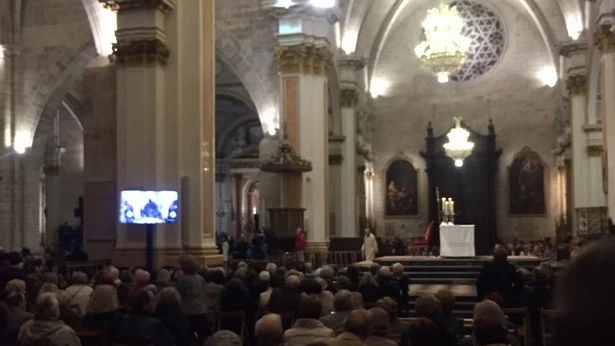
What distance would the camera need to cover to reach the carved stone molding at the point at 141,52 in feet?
40.9

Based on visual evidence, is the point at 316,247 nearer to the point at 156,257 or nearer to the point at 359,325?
the point at 156,257

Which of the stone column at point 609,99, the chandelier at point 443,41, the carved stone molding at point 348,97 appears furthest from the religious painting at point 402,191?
the stone column at point 609,99

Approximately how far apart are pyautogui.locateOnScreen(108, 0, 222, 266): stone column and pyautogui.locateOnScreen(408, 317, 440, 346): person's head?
7589 mm

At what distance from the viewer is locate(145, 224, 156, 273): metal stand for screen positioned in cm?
1146

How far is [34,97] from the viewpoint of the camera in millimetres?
22406

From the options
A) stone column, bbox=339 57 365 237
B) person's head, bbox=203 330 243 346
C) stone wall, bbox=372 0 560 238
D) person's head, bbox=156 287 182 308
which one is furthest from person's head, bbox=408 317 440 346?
stone wall, bbox=372 0 560 238

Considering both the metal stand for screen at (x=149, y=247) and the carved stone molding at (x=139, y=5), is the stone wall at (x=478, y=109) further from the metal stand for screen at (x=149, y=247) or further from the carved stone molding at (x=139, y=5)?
the metal stand for screen at (x=149, y=247)

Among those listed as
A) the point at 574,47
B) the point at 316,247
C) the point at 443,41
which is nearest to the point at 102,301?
the point at 316,247

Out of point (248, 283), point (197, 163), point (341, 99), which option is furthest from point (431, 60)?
point (248, 283)

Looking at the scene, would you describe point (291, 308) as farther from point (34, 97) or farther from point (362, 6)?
point (362, 6)

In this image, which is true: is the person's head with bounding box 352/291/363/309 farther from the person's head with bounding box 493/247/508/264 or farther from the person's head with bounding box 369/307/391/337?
the person's head with bounding box 493/247/508/264

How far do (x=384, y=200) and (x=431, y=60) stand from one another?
1334 centimetres

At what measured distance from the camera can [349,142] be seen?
28141 mm

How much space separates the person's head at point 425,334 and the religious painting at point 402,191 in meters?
28.5
